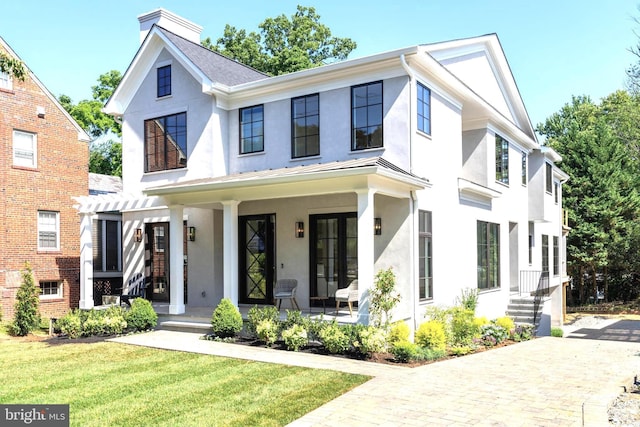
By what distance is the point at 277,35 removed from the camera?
34875mm

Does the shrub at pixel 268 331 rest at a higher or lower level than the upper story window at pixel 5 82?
lower

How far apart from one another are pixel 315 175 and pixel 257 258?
4766mm

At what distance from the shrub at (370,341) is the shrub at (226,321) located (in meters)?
3.00

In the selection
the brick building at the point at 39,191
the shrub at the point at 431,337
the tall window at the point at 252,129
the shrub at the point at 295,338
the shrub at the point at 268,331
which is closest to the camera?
the shrub at the point at 431,337

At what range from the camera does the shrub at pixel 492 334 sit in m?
12.3

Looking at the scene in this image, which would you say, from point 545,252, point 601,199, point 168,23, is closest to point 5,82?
point 168,23

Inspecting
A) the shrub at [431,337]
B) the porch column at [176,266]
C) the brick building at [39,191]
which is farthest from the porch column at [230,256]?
the brick building at [39,191]

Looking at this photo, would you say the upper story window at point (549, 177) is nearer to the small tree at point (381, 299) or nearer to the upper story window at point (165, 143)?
the small tree at point (381, 299)

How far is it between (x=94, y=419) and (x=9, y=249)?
12.7 m

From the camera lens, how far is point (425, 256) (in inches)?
507

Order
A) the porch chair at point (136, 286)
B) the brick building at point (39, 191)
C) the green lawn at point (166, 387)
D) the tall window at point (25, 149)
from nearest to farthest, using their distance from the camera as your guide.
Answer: the green lawn at point (166, 387)
the porch chair at point (136, 286)
the brick building at point (39, 191)
the tall window at point (25, 149)

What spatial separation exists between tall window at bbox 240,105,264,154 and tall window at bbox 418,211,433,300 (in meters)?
4.73

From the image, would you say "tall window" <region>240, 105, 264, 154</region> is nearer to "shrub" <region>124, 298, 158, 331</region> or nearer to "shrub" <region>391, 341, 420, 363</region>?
"shrub" <region>124, 298, 158, 331</region>

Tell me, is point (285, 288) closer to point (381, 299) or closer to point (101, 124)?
point (381, 299)
